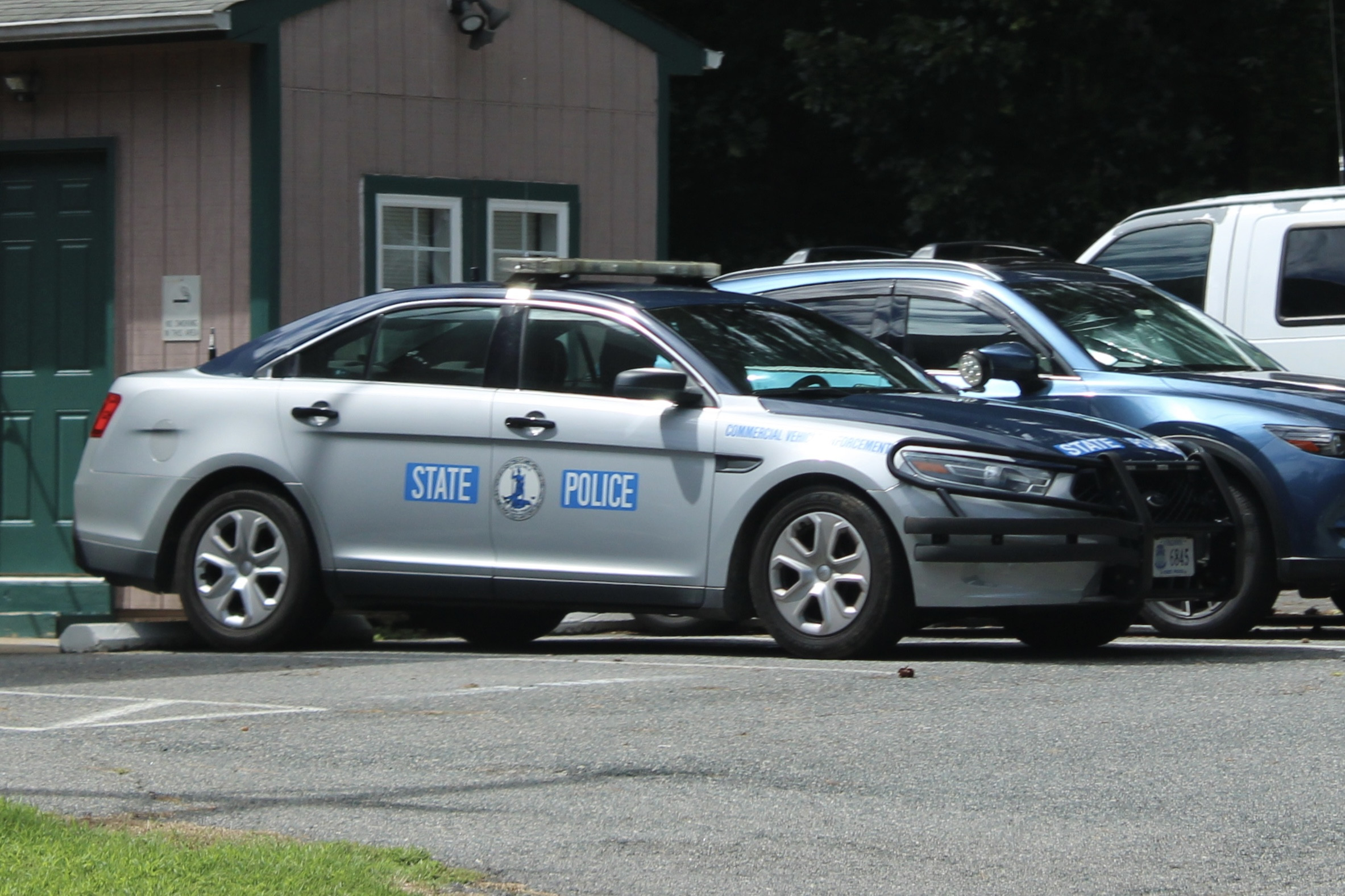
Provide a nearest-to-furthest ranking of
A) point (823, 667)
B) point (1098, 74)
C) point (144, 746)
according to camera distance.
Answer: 1. point (144, 746)
2. point (823, 667)
3. point (1098, 74)

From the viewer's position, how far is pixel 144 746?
20.8ft

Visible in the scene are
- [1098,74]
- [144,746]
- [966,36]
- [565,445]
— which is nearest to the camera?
[144,746]

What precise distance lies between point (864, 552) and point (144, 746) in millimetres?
2836

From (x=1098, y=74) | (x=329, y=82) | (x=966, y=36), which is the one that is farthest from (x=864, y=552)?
(x=1098, y=74)

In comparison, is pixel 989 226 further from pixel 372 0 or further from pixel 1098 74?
pixel 372 0

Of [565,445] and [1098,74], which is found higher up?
[1098,74]

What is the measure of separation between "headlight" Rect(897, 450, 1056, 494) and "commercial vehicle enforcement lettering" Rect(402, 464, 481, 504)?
1.85m

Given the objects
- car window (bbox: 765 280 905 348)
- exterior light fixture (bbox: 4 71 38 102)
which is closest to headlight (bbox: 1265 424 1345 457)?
car window (bbox: 765 280 905 348)

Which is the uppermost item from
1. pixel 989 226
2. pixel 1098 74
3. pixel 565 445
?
pixel 1098 74

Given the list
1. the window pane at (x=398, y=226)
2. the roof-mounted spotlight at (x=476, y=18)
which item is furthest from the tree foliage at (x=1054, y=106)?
the window pane at (x=398, y=226)

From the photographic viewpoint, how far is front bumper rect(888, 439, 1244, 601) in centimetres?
804

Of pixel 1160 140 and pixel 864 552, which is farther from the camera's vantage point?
pixel 1160 140

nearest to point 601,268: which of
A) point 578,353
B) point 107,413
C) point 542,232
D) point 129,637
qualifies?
point 578,353

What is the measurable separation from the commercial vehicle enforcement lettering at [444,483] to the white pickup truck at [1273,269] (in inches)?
193
